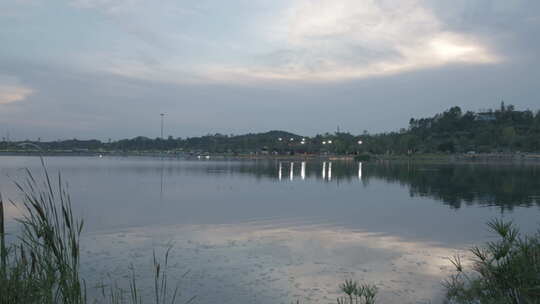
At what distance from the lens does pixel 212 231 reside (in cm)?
1998

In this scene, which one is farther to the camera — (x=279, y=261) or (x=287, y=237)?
(x=287, y=237)

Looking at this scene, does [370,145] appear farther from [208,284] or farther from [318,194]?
[208,284]

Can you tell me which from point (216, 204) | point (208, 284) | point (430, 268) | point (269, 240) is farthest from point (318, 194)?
point (208, 284)

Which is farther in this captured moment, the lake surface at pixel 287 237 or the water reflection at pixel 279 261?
the lake surface at pixel 287 237

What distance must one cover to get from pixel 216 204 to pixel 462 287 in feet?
68.4

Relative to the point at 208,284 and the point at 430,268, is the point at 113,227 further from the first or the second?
the point at 430,268

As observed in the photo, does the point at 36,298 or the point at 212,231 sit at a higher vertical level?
the point at 36,298

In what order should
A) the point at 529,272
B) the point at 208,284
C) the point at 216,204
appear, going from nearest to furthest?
the point at 529,272
the point at 208,284
the point at 216,204

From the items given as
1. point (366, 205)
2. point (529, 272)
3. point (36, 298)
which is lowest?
point (366, 205)

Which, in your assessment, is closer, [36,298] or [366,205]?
[36,298]

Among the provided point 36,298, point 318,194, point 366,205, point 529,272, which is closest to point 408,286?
point 529,272

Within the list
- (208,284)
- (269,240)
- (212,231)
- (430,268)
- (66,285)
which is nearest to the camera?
(66,285)

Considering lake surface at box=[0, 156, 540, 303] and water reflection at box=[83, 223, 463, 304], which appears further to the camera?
lake surface at box=[0, 156, 540, 303]

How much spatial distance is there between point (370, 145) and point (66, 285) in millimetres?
183695
